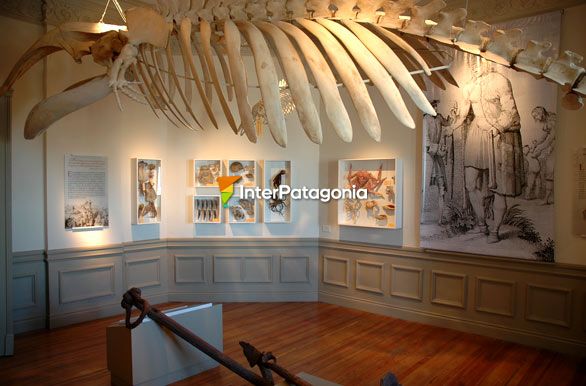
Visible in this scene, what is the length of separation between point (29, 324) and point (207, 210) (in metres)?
2.64

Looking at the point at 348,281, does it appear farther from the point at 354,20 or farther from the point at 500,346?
the point at 354,20

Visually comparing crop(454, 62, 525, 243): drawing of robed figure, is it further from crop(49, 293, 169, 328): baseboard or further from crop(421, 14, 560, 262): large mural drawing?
crop(49, 293, 169, 328): baseboard

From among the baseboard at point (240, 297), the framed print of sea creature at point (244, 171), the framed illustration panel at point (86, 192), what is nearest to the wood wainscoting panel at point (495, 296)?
the baseboard at point (240, 297)

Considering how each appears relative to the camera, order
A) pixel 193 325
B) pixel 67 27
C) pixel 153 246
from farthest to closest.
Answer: pixel 153 246, pixel 193 325, pixel 67 27

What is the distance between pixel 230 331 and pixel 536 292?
3.52 m

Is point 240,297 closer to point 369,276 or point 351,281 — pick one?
point 351,281

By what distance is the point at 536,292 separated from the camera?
4.77 meters

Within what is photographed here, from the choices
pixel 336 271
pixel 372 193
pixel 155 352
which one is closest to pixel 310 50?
pixel 155 352

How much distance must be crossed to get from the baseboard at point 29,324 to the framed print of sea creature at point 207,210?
2.30 metres

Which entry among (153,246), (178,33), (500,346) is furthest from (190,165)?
(500,346)

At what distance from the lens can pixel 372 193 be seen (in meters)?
6.02

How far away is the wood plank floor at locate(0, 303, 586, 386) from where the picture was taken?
3994mm

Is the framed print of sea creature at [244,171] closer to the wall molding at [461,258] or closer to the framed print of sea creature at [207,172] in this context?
the framed print of sea creature at [207,172]

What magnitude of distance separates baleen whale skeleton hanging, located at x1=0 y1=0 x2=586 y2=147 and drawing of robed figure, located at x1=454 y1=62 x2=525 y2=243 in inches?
110
